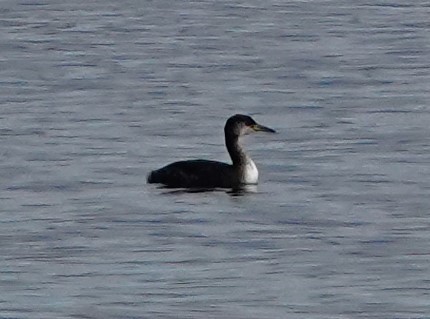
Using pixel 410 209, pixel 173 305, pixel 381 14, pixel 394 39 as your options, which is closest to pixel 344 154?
pixel 410 209

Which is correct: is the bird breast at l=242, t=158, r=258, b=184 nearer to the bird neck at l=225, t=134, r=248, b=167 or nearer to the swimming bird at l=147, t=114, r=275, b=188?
the swimming bird at l=147, t=114, r=275, b=188

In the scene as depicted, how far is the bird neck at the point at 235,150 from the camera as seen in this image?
22.5m

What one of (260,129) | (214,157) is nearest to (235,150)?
(260,129)

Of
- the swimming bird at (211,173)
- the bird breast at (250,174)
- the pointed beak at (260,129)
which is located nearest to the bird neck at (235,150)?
the swimming bird at (211,173)

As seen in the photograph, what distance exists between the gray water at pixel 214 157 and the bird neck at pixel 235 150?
0.28 metres

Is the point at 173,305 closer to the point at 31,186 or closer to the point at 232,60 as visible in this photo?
the point at 31,186

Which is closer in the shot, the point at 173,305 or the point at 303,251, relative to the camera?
the point at 173,305

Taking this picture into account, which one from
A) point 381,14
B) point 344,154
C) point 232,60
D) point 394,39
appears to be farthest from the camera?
point 381,14

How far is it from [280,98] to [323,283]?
36.0 feet

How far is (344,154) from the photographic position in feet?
77.6

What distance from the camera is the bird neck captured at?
2255 centimetres

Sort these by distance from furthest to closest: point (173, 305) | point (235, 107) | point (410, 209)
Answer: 1. point (235, 107)
2. point (410, 209)
3. point (173, 305)

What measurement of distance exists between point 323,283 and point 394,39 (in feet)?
56.8

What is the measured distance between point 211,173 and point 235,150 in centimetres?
79
